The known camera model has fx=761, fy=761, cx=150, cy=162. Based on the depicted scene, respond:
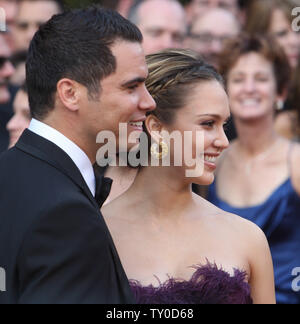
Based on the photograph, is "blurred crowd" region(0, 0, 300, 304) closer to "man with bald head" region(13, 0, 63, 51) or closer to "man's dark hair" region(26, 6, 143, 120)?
"man with bald head" region(13, 0, 63, 51)

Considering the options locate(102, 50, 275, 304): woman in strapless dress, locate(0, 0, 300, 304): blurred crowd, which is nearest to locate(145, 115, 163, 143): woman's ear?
locate(102, 50, 275, 304): woman in strapless dress

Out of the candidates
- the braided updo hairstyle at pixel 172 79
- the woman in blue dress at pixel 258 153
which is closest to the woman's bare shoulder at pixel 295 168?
the woman in blue dress at pixel 258 153

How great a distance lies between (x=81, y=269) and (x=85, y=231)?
11 cm

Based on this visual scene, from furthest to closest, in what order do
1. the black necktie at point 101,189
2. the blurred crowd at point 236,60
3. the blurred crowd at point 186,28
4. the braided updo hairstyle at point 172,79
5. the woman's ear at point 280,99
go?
the blurred crowd at point 186,28
the woman's ear at point 280,99
the blurred crowd at point 236,60
the braided updo hairstyle at point 172,79
the black necktie at point 101,189

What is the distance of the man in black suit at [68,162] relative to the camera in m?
2.09

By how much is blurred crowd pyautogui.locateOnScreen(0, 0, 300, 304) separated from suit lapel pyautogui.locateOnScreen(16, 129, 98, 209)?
237 cm

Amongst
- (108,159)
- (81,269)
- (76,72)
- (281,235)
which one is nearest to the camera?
(81,269)

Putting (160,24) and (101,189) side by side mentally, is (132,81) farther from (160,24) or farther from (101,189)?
(160,24)

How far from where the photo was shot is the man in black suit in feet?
6.87

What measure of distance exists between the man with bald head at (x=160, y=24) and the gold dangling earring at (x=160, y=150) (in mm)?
2594

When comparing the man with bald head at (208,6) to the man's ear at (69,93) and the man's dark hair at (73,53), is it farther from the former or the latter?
the man's ear at (69,93)
